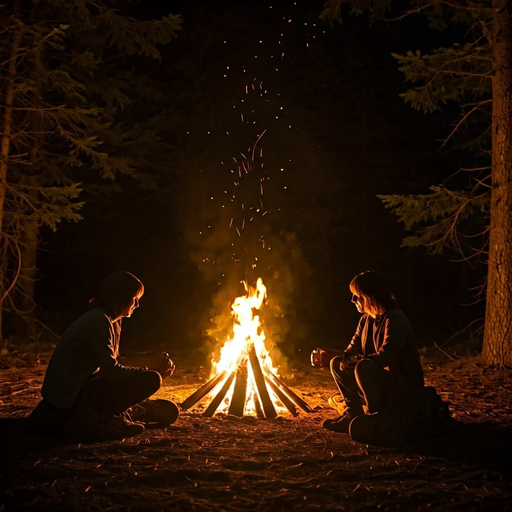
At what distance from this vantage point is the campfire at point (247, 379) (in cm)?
727

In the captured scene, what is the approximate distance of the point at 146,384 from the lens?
19.5 feet

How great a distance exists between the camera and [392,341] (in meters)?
5.81

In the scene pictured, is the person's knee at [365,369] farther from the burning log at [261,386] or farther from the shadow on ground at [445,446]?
the burning log at [261,386]

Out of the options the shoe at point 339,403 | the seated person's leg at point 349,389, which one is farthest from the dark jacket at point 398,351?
the shoe at point 339,403

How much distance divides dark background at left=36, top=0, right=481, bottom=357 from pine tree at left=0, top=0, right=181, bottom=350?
1.93m

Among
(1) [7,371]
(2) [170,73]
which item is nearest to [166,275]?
(2) [170,73]

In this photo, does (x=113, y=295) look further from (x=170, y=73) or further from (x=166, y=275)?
(x=170, y=73)

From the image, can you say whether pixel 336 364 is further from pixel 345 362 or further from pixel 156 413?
pixel 156 413

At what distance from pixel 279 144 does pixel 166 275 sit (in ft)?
17.3

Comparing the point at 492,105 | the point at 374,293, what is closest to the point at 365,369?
the point at 374,293

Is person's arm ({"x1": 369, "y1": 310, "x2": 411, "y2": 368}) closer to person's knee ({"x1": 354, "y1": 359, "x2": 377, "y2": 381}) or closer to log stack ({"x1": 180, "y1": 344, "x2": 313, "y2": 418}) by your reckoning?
person's knee ({"x1": 354, "y1": 359, "x2": 377, "y2": 381})

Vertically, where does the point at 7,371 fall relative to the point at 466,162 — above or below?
below

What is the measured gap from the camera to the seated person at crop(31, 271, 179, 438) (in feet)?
18.5

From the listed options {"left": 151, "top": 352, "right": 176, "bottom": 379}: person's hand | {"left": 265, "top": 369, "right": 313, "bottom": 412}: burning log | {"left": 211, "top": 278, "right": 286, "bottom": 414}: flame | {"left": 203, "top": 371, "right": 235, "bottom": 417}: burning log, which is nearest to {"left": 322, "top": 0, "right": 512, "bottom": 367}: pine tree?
{"left": 211, "top": 278, "right": 286, "bottom": 414}: flame
